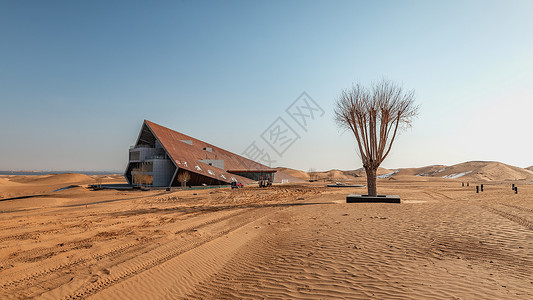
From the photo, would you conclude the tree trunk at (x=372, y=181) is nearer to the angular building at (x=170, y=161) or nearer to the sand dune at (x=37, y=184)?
the angular building at (x=170, y=161)

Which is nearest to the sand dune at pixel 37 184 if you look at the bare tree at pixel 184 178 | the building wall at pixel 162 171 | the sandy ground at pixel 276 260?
the building wall at pixel 162 171

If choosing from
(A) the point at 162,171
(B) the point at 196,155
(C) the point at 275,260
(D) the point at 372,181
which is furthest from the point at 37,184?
(C) the point at 275,260

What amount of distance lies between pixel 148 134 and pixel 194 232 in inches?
1716

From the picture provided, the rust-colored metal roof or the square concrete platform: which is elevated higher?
the rust-colored metal roof

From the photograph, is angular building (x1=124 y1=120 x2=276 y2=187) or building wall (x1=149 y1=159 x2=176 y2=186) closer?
angular building (x1=124 y1=120 x2=276 y2=187)

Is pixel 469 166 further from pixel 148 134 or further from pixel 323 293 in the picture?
pixel 323 293

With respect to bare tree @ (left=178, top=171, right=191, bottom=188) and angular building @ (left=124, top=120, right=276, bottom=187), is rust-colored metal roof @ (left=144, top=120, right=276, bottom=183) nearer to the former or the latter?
Answer: angular building @ (left=124, top=120, right=276, bottom=187)

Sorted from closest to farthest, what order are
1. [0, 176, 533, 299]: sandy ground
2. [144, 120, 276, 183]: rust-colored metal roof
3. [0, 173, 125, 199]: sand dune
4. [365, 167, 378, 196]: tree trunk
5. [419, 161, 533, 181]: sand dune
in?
1. [0, 176, 533, 299]: sandy ground
2. [365, 167, 378, 196]: tree trunk
3. [0, 173, 125, 199]: sand dune
4. [144, 120, 276, 183]: rust-colored metal roof
5. [419, 161, 533, 181]: sand dune

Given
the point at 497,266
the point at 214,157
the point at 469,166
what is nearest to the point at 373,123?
the point at 497,266

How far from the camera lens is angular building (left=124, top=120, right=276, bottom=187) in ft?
143

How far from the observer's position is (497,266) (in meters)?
6.08

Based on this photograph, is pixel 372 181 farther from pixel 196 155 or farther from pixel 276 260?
pixel 196 155

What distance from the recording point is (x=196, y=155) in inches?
2039

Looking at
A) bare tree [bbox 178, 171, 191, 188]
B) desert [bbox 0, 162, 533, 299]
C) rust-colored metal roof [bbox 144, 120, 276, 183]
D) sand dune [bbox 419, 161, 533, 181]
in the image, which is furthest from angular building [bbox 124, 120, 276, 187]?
sand dune [bbox 419, 161, 533, 181]
